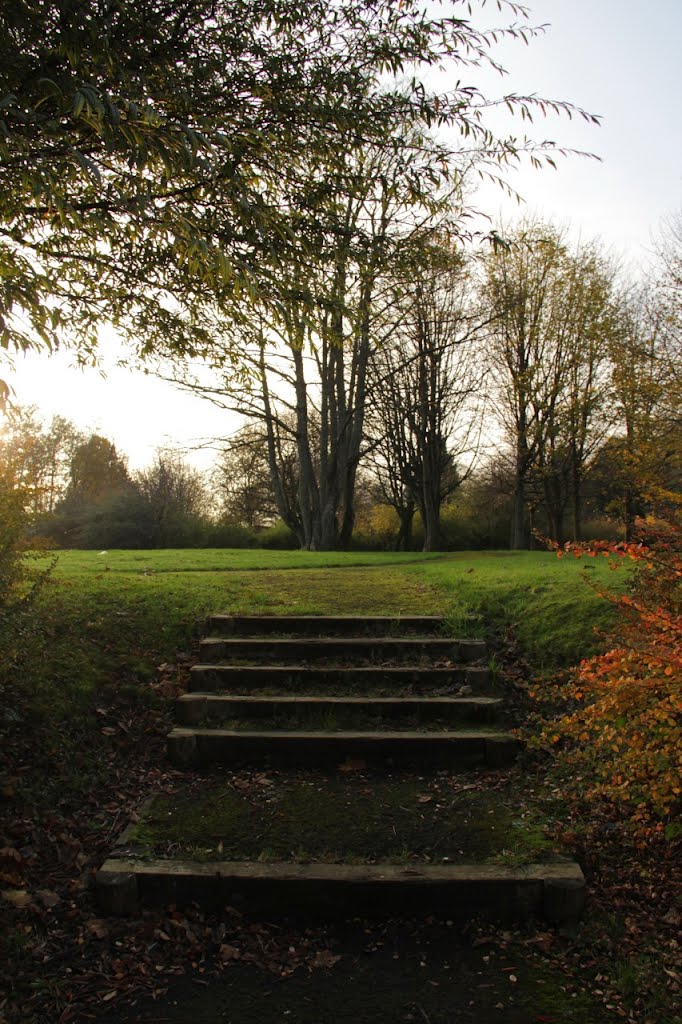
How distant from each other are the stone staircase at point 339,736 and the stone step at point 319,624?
0.01 m

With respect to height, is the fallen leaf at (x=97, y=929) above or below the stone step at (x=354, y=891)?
below

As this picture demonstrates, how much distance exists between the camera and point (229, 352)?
768 centimetres

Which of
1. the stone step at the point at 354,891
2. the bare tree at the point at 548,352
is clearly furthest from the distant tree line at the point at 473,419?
the stone step at the point at 354,891

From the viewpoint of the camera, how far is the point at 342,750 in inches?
190

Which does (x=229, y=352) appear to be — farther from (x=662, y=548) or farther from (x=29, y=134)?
(x=662, y=548)

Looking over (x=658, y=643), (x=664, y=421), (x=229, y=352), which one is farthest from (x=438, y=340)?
(x=658, y=643)

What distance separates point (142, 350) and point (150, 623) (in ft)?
10.2

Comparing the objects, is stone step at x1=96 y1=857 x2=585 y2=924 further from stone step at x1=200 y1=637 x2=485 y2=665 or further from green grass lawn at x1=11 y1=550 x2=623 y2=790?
stone step at x1=200 y1=637 x2=485 y2=665

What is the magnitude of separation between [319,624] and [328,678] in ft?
3.62

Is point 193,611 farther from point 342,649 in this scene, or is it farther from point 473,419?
point 473,419

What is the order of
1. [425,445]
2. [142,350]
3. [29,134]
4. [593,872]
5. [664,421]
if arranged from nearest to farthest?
[593,872], [29,134], [142,350], [664,421], [425,445]

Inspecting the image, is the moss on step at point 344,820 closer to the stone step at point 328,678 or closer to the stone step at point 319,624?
the stone step at point 328,678

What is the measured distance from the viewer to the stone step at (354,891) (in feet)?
11.1

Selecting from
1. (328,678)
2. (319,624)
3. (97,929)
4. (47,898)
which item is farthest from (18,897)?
(319,624)
